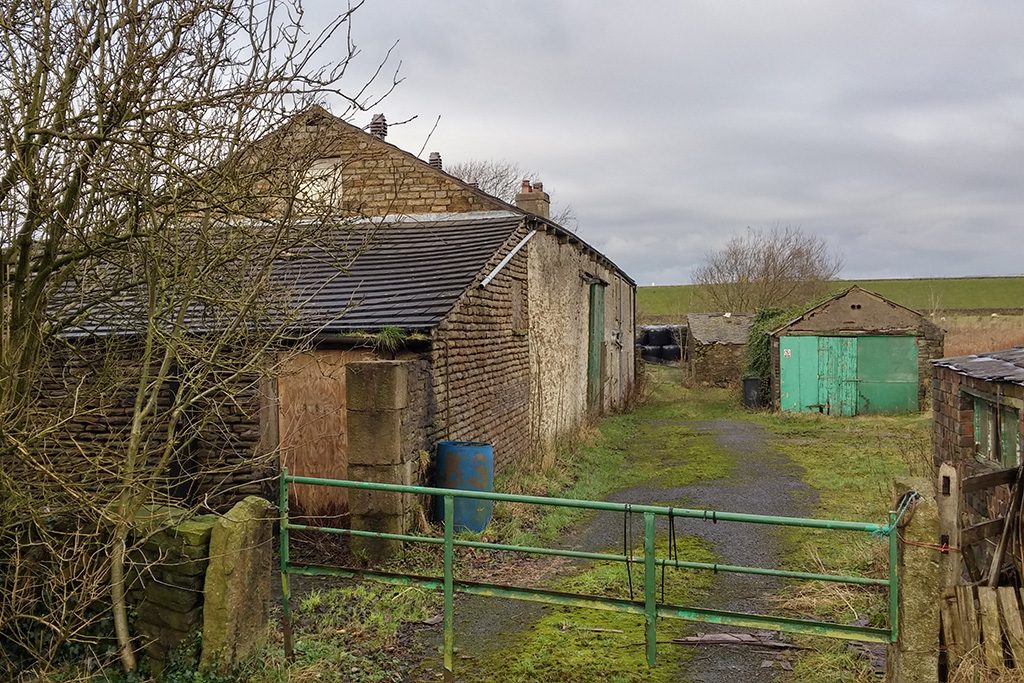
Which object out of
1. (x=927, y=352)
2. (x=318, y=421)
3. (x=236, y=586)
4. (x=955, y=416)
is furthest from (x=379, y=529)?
(x=927, y=352)

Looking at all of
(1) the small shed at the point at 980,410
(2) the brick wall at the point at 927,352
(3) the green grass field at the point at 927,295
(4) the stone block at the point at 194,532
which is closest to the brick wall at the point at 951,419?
(1) the small shed at the point at 980,410

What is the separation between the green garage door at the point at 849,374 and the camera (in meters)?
20.8

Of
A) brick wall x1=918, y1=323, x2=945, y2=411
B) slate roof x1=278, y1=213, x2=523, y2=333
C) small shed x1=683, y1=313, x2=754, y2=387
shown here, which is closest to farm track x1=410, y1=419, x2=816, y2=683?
slate roof x1=278, y1=213, x2=523, y2=333

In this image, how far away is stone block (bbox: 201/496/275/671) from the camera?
16.8ft

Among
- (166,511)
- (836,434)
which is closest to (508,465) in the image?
(166,511)

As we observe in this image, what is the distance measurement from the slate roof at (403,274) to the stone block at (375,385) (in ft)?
2.06

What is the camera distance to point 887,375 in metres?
20.9

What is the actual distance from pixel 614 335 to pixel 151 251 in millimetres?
18173

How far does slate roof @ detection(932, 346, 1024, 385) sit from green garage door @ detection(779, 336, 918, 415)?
37.0 ft

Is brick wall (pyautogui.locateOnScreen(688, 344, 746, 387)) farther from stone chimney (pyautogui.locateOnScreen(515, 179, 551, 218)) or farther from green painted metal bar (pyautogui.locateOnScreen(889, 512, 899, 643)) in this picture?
green painted metal bar (pyautogui.locateOnScreen(889, 512, 899, 643))

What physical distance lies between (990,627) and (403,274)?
7.76 metres

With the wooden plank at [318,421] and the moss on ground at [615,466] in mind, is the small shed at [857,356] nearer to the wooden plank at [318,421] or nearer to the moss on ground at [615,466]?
the moss on ground at [615,466]

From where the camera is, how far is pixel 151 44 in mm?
4770

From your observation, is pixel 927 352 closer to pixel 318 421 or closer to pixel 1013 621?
pixel 318 421
